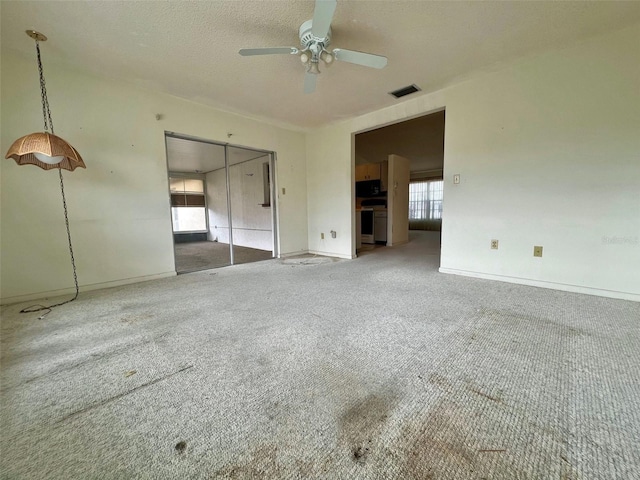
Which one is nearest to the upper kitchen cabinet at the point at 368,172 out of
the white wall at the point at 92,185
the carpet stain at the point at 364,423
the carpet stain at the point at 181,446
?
the white wall at the point at 92,185

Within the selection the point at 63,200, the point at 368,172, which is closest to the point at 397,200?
the point at 368,172

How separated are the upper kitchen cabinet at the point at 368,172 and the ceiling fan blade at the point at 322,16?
4720 mm

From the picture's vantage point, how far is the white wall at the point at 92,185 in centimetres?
254

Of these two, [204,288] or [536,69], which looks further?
[204,288]

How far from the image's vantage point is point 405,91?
339 centimetres

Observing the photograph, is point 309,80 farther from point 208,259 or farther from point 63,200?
point 208,259

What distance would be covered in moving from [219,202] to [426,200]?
7927 millimetres

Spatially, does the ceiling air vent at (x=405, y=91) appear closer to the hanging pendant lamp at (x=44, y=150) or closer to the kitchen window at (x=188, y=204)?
the hanging pendant lamp at (x=44, y=150)

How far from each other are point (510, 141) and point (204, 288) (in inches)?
156

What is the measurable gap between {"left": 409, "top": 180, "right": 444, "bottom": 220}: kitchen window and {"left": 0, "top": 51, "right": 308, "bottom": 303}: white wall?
8583 mm

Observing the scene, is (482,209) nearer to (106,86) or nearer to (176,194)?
(106,86)

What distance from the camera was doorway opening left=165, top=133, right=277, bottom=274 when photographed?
15.0 ft

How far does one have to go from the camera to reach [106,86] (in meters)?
3.01

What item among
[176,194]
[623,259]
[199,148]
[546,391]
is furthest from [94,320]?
[176,194]
